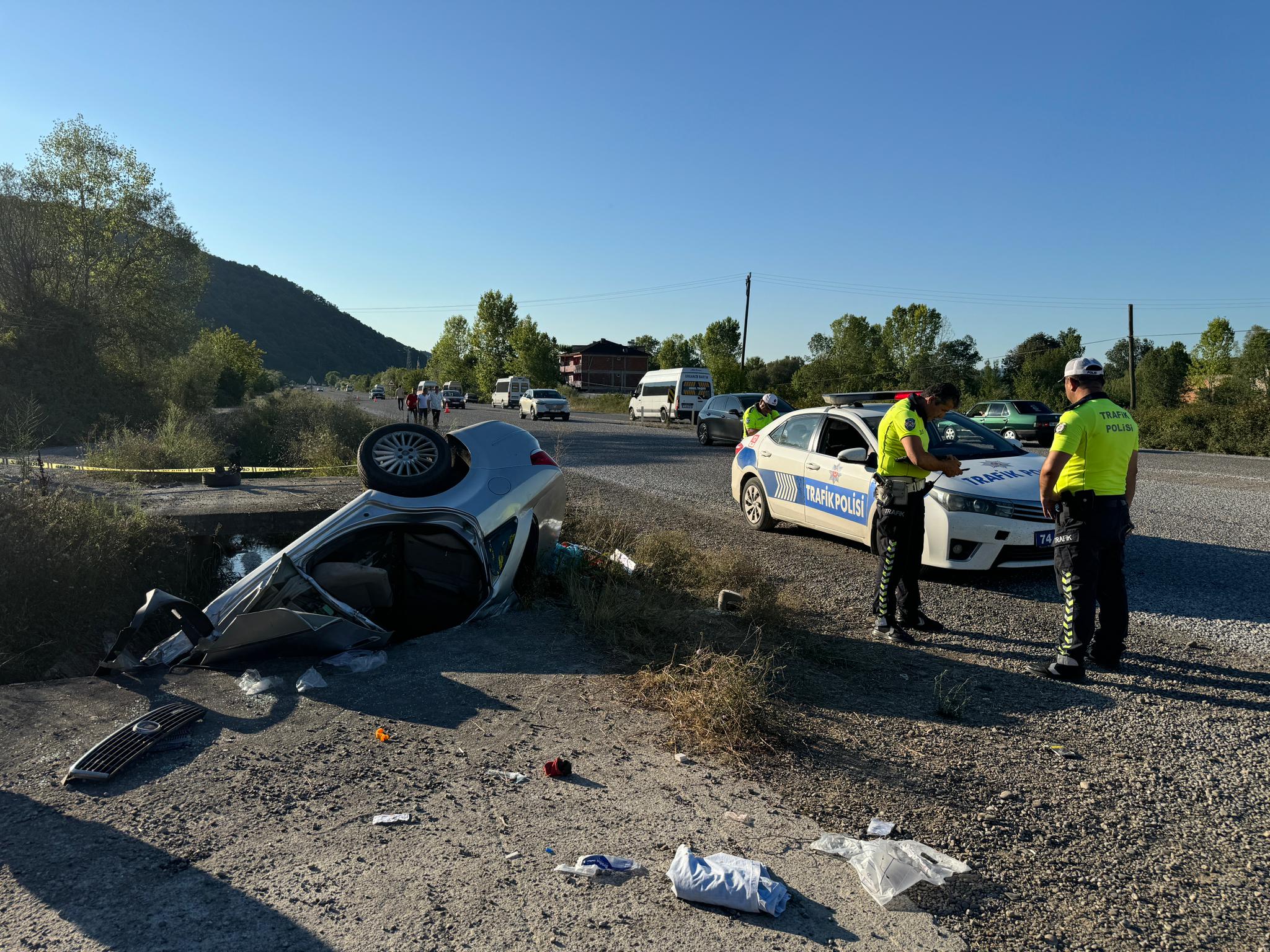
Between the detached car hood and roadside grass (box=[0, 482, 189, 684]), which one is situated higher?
the detached car hood

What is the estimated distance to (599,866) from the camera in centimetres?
277

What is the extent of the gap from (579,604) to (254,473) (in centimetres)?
1148

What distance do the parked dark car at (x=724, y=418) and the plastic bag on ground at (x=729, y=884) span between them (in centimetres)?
2037

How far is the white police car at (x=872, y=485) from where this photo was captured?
6.71 m

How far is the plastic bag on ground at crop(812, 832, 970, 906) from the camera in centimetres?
266

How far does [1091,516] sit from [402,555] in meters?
4.39

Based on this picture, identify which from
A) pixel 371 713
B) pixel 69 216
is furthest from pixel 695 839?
pixel 69 216

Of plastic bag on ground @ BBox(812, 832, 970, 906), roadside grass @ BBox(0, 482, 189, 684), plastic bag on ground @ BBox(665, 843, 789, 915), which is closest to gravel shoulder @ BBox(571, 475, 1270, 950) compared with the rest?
plastic bag on ground @ BBox(812, 832, 970, 906)

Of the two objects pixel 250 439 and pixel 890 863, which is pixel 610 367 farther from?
pixel 890 863

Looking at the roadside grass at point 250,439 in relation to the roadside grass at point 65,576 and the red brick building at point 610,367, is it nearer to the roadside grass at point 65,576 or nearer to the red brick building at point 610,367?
the roadside grass at point 65,576

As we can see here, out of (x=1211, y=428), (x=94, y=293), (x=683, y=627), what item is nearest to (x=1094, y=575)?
(x=683, y=627)

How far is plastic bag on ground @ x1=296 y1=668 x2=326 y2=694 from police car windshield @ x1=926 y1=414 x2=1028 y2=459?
5.64 m

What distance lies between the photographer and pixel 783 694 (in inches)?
173

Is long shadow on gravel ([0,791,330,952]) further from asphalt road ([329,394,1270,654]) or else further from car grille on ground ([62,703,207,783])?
asphalt road ([329,394,1270,654])
